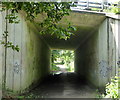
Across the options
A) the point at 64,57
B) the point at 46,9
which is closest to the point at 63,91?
the point at 46,9

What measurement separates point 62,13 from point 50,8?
258 mm

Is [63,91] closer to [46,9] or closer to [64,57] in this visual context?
[46,9]

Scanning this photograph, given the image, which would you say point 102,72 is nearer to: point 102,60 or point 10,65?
point 102,60

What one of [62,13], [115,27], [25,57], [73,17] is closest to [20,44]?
[25,57]

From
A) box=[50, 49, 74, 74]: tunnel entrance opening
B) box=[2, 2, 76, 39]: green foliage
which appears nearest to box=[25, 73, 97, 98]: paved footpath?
box=[2, 2, 76, 39]: green foliage

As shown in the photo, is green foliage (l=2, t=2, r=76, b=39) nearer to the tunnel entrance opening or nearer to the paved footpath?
the paved footpath

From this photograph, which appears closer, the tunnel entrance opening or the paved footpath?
the paved footpath

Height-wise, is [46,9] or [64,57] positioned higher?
[46,9]

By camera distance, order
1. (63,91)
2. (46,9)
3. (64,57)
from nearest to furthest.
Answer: (46,9)
(63,91)
(64,57)

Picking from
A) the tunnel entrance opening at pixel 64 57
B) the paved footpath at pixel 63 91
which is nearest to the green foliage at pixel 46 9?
the paved footpath at pixel 63 91

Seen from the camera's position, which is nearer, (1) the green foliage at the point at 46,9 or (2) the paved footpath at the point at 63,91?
(1) the green foliage at the point at 46,9

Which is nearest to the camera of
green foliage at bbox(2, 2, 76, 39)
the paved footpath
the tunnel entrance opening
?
green foliage at bbox(2, 2, 76, 39)

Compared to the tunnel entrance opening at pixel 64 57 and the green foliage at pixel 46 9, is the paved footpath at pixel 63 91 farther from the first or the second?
the tunnel entrance opening at pixel 64 57

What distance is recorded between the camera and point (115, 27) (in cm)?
661
